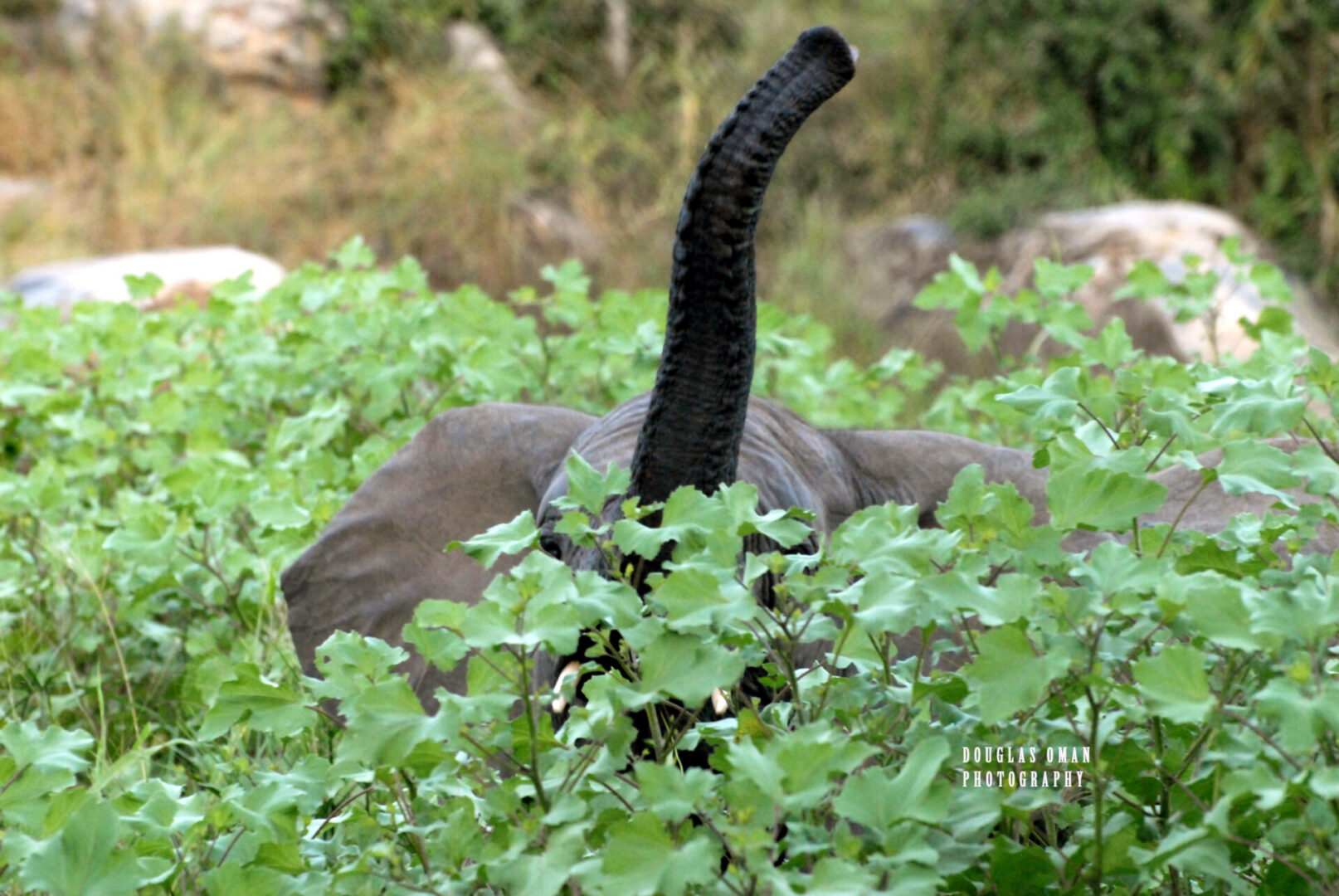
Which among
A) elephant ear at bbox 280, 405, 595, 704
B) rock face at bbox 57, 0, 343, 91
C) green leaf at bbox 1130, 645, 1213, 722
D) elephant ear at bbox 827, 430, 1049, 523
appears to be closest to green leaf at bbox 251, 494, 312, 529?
elephant ear at bbox 280, 405, 595, 704

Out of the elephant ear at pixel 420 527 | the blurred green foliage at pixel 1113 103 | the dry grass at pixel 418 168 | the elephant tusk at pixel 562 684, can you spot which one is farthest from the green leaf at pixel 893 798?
the blurred green foliage at pixel 1113 103

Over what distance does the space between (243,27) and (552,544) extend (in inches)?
379

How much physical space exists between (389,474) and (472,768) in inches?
53.2

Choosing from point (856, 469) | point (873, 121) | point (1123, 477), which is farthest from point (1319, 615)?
point (873, 121)

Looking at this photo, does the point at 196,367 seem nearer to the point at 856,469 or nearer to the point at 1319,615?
the point at 856,469

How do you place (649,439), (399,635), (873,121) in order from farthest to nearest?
(873,121)
(399,635)
(649,439)

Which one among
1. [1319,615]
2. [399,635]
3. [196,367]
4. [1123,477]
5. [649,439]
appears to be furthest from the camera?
[196,367]

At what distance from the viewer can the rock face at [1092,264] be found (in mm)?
6559

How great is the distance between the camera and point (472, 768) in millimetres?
1400

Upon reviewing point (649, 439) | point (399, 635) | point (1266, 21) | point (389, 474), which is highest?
point (1266, 21)

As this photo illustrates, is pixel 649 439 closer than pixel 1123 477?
No

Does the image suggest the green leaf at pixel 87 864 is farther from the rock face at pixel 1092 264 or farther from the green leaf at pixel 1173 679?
the rock face at pixel 1092 264

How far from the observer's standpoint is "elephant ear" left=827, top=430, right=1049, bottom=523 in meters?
2.56

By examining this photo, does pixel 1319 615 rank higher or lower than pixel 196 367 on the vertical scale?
higher
